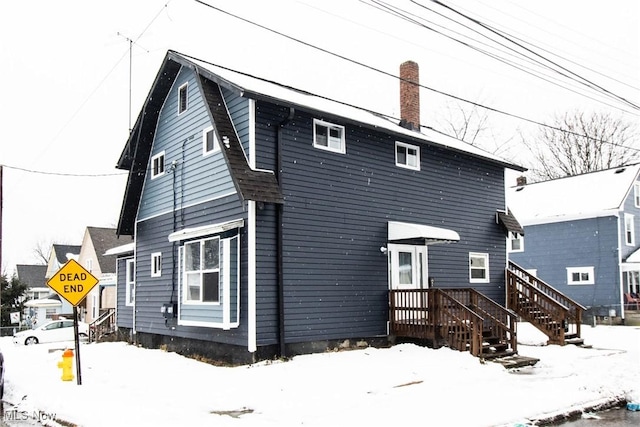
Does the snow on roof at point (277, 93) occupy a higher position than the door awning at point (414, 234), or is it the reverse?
the snow on roof at point (277, 93)

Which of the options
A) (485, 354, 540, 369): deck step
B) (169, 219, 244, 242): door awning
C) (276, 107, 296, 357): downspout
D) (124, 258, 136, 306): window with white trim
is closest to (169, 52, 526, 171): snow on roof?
(276, 107, 296, 357): downspout

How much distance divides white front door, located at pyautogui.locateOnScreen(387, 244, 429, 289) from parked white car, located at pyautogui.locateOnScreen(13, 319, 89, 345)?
18.5 metres

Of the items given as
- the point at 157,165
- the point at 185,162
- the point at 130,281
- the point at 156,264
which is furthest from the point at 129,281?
the point at 185,162

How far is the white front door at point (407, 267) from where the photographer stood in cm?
1588

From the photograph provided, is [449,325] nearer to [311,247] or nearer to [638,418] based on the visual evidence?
[311,247]

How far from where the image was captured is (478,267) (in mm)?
18453

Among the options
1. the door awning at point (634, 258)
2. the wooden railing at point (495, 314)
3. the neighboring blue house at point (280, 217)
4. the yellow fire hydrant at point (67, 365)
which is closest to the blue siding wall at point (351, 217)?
the neighboring blue house at point (280, 217)

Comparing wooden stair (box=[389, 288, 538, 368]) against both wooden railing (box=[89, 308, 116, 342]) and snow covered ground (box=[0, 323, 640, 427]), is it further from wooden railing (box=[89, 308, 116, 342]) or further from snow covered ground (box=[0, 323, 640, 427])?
wooden railing (box=[89, 308, 116, 342])

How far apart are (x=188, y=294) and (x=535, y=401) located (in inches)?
344

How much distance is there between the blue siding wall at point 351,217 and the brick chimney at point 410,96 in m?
2.28

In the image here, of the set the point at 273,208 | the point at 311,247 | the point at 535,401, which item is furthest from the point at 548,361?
the point at 273,208

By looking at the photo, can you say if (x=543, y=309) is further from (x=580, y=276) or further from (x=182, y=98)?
(x=580, y=276)

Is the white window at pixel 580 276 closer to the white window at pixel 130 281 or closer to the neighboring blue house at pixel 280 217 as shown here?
the neighboring blue house at pixel 280 217

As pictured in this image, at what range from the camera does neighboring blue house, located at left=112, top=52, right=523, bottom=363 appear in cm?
1322
